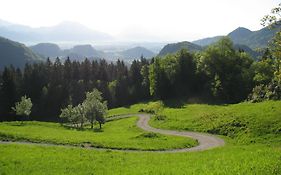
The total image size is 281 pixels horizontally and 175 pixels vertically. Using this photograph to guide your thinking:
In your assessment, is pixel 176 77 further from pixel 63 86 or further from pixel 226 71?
pixel 63 86

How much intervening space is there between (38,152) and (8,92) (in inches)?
4189

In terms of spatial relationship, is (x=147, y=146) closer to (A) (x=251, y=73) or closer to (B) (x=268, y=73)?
(B) (x=268, y=73)

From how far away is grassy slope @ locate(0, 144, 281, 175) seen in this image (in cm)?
2570

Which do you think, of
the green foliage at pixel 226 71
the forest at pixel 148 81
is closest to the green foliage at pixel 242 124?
the forest at pixel 148 81

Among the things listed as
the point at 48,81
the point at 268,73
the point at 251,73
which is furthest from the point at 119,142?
the point at 48,81

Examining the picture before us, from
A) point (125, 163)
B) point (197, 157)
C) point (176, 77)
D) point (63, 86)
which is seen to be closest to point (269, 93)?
point (197, 157)

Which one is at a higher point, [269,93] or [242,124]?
[269,93]

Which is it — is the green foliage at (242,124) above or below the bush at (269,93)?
below

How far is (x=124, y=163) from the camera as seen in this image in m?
34.5

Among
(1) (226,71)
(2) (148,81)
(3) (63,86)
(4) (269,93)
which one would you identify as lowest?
(3) (63,86)

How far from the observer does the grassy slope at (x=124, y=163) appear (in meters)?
25.7

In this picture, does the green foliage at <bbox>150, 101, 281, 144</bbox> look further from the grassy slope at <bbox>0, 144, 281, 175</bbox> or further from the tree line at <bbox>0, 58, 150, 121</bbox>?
the tree line at <bbox>0, 58, 150, 121</bbox>

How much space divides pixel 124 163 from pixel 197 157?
7.38 metres

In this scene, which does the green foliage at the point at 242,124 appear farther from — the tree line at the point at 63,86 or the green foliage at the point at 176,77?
the tree line at the point at 63,86
